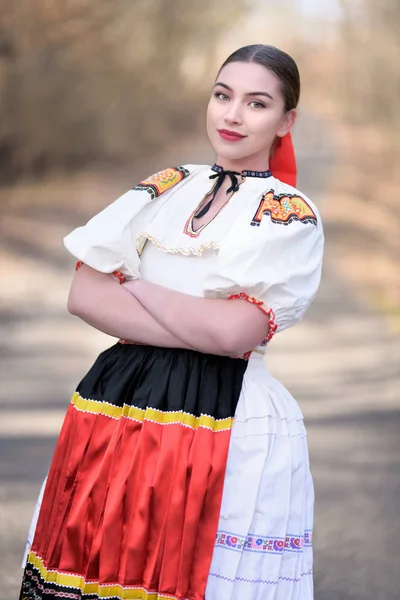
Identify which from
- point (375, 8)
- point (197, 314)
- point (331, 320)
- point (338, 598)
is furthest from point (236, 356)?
point (375, 8)

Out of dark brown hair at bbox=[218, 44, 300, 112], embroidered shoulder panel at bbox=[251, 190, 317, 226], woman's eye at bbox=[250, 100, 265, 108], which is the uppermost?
dark brown hair at bbox=[218, 44, 300, 112]

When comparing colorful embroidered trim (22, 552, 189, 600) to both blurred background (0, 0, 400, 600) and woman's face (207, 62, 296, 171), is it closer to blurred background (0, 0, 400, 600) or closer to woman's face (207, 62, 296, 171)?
woman's face (207, 62, 296, 171)

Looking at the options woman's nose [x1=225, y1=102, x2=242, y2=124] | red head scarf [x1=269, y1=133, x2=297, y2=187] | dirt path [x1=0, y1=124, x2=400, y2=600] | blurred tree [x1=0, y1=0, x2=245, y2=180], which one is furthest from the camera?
blurred tree [x1=0, y1=0, x2=245, y2=180]

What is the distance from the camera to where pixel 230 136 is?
177cm

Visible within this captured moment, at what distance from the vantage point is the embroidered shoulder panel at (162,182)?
1.80m

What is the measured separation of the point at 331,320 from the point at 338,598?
7.52ft

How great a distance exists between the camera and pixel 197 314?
64.8 inches

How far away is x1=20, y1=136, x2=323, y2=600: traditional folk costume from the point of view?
1.63 meters

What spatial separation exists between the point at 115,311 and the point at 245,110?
0.41 m

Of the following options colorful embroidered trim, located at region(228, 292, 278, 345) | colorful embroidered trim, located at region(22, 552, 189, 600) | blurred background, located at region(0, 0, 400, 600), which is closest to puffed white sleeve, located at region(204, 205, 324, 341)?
colorful embroidered trim, located at region(228, 292, 278, 345)

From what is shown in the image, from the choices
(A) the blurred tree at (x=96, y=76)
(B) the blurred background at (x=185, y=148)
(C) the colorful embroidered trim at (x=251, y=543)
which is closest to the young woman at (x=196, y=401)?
(C) the colorful embroidered trim at (x=251, y=543)

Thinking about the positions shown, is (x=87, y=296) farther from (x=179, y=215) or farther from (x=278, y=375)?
(x=278, y=375)

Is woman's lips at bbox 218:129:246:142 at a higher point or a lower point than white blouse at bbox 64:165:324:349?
higher

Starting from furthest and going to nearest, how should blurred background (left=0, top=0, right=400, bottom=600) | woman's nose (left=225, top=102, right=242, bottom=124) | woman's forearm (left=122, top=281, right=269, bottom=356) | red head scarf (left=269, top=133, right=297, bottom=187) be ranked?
blurred background (left=0, top=0, right=400, bottom=600) < red head scarf (left=269, top=133, right=297, bottom=187) < woman's nose (left=225, top=102, right=242, bottom=124) < woman's forearm (left=122, top=281, right=269, bottom=356)
